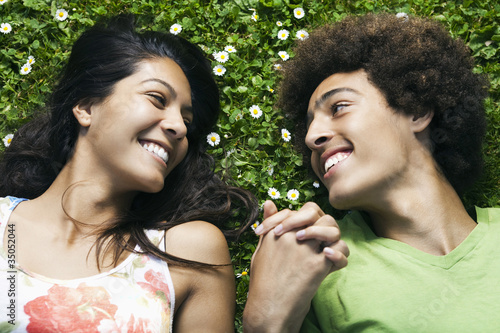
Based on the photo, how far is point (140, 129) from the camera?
3.14 metres

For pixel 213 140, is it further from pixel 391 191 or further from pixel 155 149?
pixel 391 191

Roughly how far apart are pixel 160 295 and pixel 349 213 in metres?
1.48

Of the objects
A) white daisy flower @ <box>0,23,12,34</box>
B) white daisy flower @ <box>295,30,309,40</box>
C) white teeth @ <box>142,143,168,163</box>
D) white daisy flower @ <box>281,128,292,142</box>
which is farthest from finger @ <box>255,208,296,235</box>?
white daisy flower @ <box>0,23,12,34</box>

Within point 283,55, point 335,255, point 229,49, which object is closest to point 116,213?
point 335,255

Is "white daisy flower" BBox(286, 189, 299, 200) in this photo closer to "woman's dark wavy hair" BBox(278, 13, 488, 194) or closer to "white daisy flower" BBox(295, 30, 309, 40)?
"woman's dark wavy hair" BBox(278, 13, 488, 194)

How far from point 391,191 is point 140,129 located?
1544 millimetres

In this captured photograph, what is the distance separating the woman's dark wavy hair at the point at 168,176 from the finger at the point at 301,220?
0.61 metres

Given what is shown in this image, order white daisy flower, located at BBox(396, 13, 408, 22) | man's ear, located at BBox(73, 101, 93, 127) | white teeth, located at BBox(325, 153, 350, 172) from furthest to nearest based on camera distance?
white daisy flower, located at BBox(396, 13, 408, 22) → man's ear, located at BBox(73, 101, 93, 127) → white teeth, located at BBox(325, 153, 350, 172)

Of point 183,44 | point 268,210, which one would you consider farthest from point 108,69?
point 268,210

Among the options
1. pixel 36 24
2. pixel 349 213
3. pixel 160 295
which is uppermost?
pixel 36 24

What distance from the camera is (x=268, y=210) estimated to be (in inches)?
117

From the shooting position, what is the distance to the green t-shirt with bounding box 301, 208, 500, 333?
284 centimetres

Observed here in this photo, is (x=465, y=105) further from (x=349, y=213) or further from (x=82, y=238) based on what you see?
(x=82, y=238)

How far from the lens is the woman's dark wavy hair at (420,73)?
344cm
